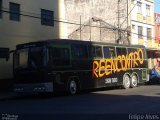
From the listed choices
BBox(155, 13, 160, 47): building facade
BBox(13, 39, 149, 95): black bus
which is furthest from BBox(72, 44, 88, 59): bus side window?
BBox(155, 13, 160, 47): building facade

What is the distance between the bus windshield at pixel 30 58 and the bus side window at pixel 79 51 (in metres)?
2.55

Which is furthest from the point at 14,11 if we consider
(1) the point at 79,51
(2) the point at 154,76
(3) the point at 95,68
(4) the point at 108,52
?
(2) the point at 154,76

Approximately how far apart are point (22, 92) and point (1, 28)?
254 inches

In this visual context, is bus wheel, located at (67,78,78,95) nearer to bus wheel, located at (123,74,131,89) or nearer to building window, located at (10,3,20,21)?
bus wheel, located at (123,74,131,89)

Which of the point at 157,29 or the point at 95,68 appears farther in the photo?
the point at 157,29

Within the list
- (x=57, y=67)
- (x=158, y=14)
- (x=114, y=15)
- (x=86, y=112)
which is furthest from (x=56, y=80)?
(x=158, y=14)

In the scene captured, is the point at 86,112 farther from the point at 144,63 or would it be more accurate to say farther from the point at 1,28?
the point at 144,63

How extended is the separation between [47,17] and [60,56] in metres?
10.2

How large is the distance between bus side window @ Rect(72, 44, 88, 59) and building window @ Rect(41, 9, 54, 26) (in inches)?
295

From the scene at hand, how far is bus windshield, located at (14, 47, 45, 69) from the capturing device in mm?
24875

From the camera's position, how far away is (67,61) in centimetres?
2622

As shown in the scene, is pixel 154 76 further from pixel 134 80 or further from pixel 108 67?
pixel 108 67

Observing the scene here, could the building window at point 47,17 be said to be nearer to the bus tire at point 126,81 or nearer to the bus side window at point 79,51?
the bus tire at point 126,81

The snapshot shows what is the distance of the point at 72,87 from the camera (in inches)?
1043
